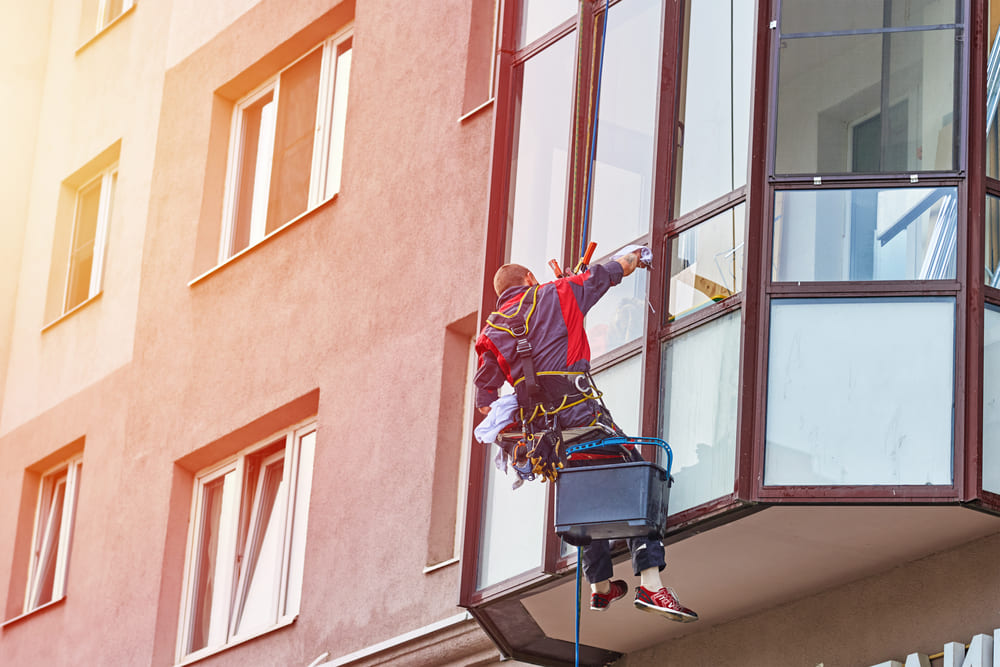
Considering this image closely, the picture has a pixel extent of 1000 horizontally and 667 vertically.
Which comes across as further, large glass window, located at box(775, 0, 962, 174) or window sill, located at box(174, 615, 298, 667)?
window sill, located at box(174, 615, 298, 667)

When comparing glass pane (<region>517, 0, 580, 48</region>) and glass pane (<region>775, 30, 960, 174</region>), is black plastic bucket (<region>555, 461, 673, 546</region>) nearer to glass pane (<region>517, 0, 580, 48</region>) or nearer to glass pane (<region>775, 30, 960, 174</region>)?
glass pane (<region>775, 30, 960, 174</region>)

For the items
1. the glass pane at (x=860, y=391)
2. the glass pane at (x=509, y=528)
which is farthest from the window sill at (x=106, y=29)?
the glass pane at (x=860, y=391)

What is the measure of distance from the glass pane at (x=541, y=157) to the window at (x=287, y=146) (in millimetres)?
3880

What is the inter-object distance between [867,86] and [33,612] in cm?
1143

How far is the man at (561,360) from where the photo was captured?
34.9 feet

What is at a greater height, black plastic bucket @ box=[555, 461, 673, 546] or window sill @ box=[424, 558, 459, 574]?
window sill @ box=[424, 558, 459, 574]

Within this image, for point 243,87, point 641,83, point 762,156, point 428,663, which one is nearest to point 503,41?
point 641,83

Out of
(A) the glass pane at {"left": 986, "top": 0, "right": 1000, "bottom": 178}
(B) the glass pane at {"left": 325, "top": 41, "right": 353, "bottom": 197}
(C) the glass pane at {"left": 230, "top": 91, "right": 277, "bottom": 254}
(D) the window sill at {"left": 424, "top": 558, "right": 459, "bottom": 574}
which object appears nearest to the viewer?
(A) the glass pane at {"left": 986, "top": 0, "right": 1000, "bottom": 178}

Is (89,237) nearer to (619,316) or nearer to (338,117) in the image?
(338,117)

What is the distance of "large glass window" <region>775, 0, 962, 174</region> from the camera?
10375mm

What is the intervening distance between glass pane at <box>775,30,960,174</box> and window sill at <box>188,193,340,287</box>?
637cm

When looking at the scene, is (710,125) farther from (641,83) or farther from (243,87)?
(243,87)

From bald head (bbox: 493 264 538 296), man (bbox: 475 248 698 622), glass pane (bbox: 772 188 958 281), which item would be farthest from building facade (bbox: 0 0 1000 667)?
bald head (bbox: 493 264 538 296)

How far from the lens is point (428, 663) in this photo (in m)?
13.6
